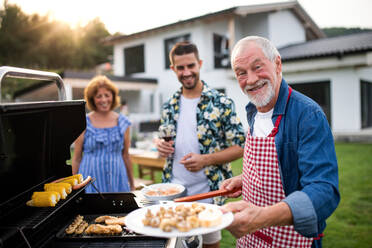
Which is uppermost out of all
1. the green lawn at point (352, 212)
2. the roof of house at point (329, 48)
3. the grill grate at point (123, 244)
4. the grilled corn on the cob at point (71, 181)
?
the roof of house at point (329, 48)

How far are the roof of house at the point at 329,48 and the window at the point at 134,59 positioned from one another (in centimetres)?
827

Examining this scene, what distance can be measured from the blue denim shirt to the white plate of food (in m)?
0.32

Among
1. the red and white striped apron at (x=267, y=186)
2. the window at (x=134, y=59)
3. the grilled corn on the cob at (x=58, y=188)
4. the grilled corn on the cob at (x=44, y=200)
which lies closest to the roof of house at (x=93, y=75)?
the window at (x=134, y=59)

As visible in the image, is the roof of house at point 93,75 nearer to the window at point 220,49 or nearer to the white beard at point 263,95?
the window at point 220,49

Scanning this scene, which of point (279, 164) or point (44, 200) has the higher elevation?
point (279, 164)

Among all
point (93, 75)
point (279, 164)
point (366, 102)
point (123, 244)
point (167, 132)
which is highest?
point (93, 75)

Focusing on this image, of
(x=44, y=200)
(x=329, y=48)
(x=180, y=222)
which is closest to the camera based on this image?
(x=180, y=222)

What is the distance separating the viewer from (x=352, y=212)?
4.46 m

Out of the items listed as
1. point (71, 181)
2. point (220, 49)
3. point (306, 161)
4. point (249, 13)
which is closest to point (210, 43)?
point (220, 49)

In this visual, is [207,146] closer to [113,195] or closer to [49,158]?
[113,195]

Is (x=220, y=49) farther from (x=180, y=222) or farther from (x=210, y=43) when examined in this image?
(x=180, y=222)

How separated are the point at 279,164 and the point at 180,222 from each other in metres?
0.69

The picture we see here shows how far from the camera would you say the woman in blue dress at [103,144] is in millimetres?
3152

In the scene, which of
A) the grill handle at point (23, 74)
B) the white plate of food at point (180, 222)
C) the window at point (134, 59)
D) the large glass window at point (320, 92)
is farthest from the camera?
the window at point (134, 59)
